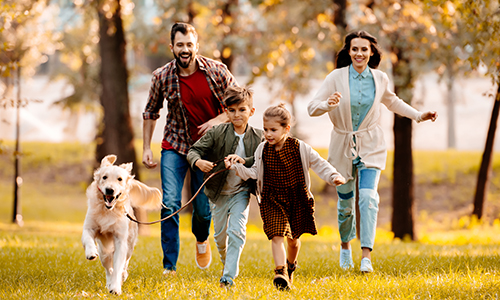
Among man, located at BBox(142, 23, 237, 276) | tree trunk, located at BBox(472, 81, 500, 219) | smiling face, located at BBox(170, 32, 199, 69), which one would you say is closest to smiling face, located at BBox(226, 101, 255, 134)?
man, located at BBox(142, 23, 237, 276)

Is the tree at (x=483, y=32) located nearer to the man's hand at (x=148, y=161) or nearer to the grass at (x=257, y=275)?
the grass at (x=257, y=275)

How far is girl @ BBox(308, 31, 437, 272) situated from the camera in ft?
17.1

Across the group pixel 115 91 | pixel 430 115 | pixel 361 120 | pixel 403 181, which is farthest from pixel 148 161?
pixel 403 181

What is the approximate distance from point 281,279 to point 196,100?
1992mm

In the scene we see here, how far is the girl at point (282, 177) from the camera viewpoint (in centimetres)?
446

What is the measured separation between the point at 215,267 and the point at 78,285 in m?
1.66

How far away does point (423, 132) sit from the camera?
4012cm

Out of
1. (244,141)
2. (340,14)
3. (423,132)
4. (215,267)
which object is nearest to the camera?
(244,141)

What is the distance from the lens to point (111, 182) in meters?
4.52

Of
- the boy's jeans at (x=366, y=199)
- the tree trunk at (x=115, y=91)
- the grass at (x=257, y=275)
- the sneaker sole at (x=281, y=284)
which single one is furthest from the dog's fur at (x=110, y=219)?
the tree trunk at (x=115, y=91)

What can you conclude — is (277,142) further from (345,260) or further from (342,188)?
(345,260)

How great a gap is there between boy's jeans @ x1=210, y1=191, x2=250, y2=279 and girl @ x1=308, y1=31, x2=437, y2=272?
1.17m

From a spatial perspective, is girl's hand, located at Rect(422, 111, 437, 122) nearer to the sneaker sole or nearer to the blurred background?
the blurred background

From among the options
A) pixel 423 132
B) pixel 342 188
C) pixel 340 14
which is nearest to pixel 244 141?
pixel 342 188
